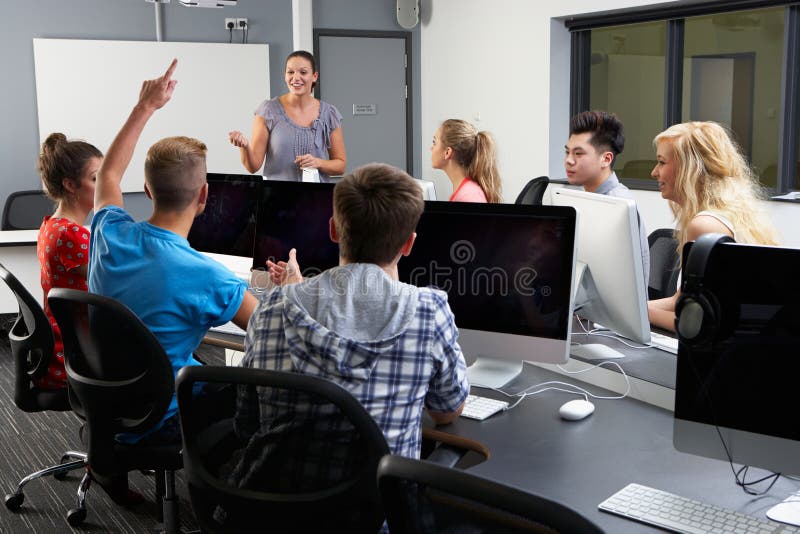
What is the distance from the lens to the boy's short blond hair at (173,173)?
7.14 feet

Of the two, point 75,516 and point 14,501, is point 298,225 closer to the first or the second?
point 75,516

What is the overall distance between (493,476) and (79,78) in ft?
19.7

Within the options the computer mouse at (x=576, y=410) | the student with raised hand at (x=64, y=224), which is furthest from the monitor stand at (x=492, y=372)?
the student with raised hand at (x=64, y=224)

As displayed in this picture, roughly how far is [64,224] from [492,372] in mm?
1470

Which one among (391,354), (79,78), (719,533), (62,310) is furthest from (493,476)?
(79,78)

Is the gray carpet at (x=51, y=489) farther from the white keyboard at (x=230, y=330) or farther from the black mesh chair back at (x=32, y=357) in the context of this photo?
the white keyboard at (x=230, y=330)

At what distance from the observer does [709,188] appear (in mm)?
2695

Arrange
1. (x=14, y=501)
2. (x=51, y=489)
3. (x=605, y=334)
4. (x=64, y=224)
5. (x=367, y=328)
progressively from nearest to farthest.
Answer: (x=367, y=328) → (x=605, y=334) → (x=64, y=224) → (x=14, y=501) → (x=51, y=489)

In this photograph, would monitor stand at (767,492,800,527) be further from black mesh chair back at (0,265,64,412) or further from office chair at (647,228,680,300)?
black mesh chair back at (0,265,64,412)

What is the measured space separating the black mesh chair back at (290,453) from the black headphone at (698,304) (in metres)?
0.56

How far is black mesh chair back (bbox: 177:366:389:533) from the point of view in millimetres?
1355

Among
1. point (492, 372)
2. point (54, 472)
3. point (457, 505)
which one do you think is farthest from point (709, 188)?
point (54, 472)

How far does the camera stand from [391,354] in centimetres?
152

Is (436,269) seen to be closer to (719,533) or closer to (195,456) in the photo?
(195,456)
